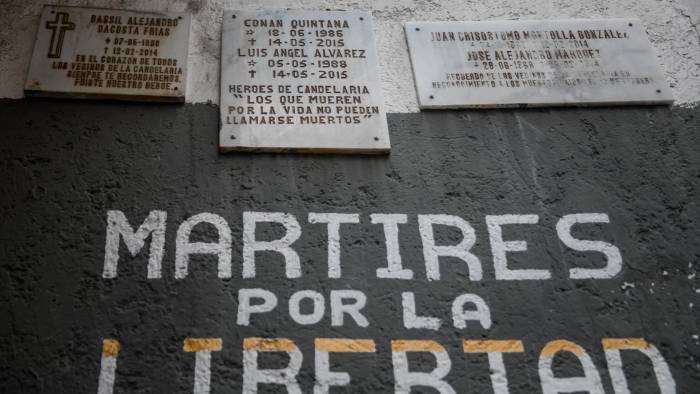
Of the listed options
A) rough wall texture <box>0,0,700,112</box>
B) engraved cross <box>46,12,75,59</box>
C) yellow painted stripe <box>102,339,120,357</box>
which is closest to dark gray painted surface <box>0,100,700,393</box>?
yellow painted stripe <box>102,339,120,357</box>

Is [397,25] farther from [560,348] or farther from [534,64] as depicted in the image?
[560,348]

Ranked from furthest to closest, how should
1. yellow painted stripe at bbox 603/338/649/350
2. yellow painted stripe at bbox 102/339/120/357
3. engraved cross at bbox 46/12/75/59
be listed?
engraved cross at bbox 46/12/75/59 < yellow painted stripe at bbox 603/338/649/350 < yellow painted stripe at bbox 102/339/120/357

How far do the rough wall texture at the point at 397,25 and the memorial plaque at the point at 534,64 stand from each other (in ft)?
0.29

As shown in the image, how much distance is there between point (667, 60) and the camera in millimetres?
2957

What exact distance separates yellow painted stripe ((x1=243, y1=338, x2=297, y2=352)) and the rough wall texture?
1245 mm

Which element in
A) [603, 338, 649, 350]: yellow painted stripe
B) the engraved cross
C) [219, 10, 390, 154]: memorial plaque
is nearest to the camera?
[603, 338, 649, 350]: yellow painted stripe

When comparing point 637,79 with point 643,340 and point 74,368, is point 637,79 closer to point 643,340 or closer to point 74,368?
point 643,340

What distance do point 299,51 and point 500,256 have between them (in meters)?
1.45

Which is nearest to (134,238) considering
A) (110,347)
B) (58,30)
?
(110,347)

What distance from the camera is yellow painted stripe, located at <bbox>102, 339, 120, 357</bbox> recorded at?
6.98ft

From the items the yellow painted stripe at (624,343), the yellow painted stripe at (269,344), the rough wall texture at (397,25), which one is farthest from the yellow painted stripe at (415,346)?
the rough wall texture at (397,25)

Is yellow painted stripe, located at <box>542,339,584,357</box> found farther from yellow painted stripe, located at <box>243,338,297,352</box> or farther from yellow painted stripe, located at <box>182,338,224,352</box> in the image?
yellow painted stripe, located at <box>182,338,224,352</box>

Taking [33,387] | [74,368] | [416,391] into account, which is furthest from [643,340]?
[33,387]

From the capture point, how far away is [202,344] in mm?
2172
